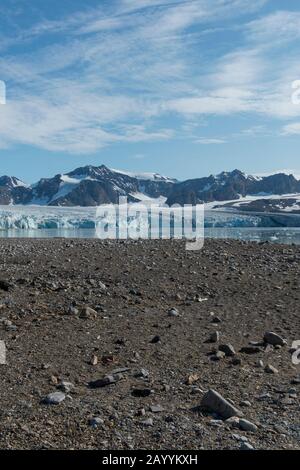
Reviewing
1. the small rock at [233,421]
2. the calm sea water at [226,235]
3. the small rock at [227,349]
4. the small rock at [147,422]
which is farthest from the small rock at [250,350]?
the calm sea water at [226,235]

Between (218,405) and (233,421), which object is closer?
(233,421)

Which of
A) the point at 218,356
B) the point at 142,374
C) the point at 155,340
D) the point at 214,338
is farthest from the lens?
the point at 214,338

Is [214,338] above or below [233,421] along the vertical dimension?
above

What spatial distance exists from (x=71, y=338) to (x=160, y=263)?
18.9 feet

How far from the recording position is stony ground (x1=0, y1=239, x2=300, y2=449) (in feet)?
13.1

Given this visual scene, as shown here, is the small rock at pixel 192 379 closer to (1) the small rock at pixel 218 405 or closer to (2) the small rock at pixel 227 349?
(1) the small rock at pixel 218 405

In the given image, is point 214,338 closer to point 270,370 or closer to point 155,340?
point 155,340

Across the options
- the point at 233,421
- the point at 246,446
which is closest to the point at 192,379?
the point at 233,421

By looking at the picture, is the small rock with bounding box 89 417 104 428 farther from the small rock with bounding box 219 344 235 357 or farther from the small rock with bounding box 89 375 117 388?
the small rock with bounding box 219 344 235 357

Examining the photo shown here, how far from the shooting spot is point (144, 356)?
5.88 m

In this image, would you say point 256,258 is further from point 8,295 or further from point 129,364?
point 129,364

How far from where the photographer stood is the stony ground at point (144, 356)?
3.99 m

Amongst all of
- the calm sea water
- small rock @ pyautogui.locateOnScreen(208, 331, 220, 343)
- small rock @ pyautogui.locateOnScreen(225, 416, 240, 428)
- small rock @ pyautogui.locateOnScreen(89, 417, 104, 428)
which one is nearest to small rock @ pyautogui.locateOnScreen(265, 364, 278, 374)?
small rock @ pyautogui.locateOnScreen(208, 331, 220, 343)

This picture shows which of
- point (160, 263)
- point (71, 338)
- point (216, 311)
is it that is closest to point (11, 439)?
point (71, 338)
